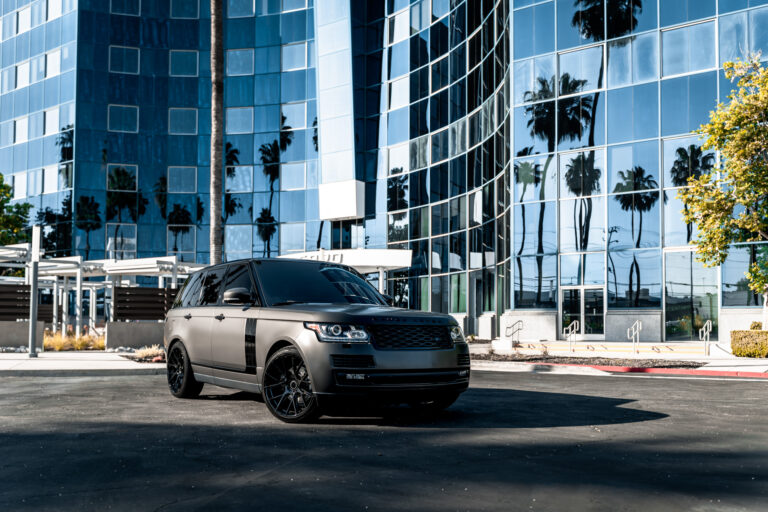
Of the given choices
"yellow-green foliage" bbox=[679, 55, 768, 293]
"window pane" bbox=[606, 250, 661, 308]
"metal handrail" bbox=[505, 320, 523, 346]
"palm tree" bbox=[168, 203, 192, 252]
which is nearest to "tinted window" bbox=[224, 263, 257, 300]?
"yellow-green foliage" bbox=[679, 55, 768, 293]

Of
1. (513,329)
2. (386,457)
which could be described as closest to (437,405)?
(386,457)

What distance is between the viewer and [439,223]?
143 ft

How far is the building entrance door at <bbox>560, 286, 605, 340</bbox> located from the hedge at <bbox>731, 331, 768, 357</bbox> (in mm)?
8579

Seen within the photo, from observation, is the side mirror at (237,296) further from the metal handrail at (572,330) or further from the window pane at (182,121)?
the window pane at (182,121)

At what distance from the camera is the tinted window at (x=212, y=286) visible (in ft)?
34.0

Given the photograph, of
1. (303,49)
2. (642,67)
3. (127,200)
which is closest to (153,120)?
(127,200)

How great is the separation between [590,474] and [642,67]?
28.9 meters

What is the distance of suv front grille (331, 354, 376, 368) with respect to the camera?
8.02 m

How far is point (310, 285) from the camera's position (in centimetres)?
962

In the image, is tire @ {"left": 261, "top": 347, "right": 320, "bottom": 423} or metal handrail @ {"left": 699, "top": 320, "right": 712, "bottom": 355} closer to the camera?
tire @ {"left": 261, "top": 347, "right": 320, "bottom": 423}

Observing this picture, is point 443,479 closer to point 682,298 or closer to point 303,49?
point 682,298

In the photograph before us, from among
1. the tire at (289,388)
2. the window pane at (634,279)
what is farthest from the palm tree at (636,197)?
the tire at (289,388)

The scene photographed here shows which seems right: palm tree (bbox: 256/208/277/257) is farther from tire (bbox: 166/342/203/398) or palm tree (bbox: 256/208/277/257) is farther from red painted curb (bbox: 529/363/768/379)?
tire (bbox: 166/342/203/398)

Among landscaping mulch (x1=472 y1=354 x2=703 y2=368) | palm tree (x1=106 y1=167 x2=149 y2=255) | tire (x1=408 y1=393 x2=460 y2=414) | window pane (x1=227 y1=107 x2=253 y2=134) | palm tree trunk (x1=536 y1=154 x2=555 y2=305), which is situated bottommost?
landscaping mulch (x1=472 y1=354 x2=703 y2=368)
